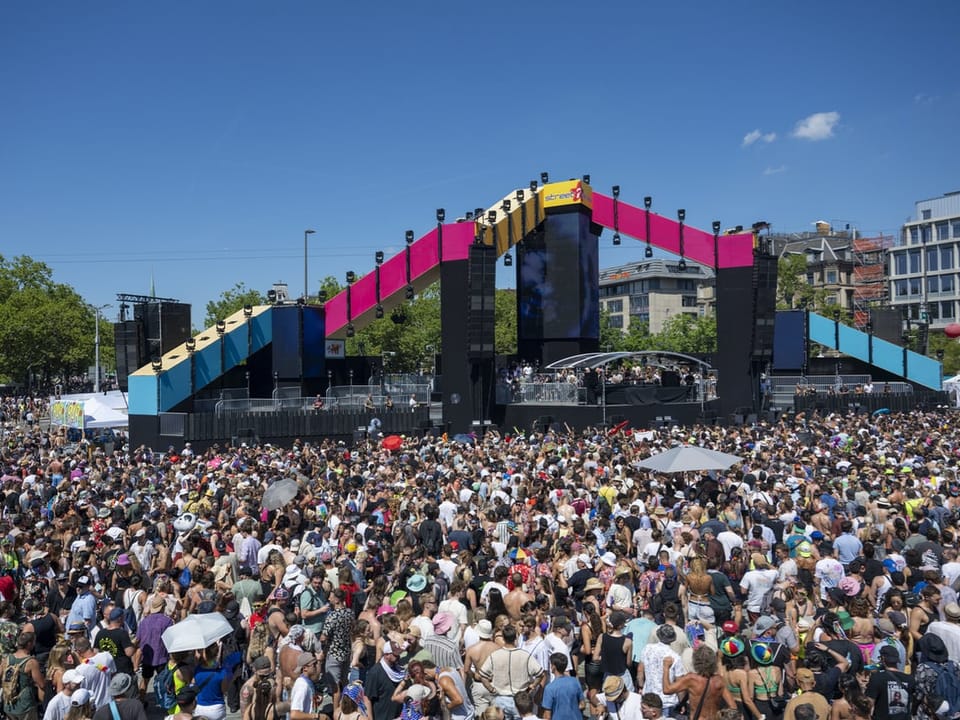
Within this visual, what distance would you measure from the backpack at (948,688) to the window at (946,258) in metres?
88.4

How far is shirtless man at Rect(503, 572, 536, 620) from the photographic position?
28.4 ft

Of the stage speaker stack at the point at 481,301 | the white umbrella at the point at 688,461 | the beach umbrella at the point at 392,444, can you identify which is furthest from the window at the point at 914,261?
the white umbrella at the point at 688,461

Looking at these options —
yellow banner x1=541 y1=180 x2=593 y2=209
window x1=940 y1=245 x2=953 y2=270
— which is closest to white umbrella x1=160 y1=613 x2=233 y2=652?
yellow banner x1=541 y1=180 x2=593 y2=209

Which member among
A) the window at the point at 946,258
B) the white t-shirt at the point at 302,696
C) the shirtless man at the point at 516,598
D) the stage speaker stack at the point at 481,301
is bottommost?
the white t-shirt at the point at 302,696

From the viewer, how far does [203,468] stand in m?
19.5

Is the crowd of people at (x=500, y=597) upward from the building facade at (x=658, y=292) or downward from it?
downward

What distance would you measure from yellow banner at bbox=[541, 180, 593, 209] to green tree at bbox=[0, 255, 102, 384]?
4621cm

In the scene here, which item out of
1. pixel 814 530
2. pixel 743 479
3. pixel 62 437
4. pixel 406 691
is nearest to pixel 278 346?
pixel 62 437

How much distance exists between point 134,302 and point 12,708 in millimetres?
29812

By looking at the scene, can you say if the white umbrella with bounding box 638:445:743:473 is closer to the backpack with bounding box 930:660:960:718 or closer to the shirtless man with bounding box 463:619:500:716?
the shirtless man with bounding box 463:619:500:716

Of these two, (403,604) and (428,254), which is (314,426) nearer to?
(428,254)

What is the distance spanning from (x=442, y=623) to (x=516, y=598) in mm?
1184

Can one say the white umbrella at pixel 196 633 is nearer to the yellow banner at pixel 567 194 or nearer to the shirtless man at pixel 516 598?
the shirtless man at pixel 516 598

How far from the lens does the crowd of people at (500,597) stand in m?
6.73
